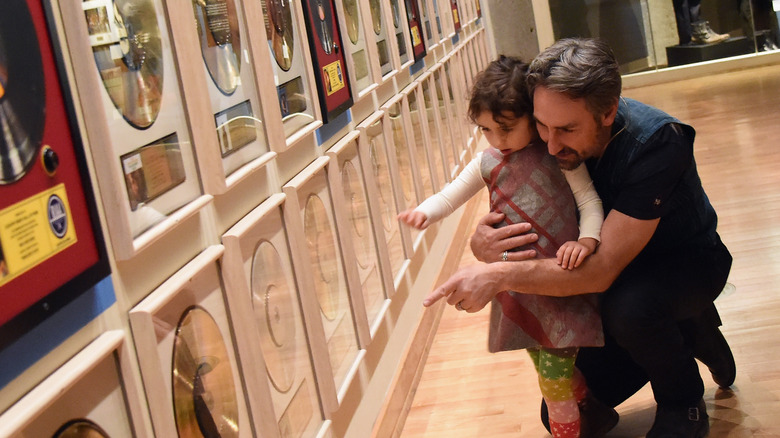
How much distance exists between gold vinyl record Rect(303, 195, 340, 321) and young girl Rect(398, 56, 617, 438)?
22cm

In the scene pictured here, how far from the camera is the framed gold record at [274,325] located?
1690 mm

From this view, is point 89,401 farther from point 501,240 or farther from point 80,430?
point 501,240

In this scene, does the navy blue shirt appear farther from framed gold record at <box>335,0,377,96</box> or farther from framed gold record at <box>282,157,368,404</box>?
framed gold record at <box>335,0,377,96</box>

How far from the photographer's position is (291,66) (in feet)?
7.38

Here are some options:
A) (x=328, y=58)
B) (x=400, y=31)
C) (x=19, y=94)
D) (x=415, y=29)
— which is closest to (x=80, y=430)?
(x=19, y=94)

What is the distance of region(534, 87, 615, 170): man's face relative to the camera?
84.2 inches

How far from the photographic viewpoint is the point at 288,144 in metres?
2.06

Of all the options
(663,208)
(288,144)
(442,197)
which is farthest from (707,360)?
(288,144)

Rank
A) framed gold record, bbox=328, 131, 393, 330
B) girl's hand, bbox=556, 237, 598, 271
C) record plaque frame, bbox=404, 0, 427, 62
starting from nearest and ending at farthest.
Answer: girl's hand, bbox=556, 237, 598, 271, framed gold record, bbox=328, 131, 393, 330, record plaque frame, bbox=404, 0, 427, 62

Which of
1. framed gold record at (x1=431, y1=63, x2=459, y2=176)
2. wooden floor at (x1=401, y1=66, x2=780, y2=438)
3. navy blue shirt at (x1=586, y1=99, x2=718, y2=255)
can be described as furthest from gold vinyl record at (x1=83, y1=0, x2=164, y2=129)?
framed gold record at (x1=431, y1=63, x2=459, y2=176)

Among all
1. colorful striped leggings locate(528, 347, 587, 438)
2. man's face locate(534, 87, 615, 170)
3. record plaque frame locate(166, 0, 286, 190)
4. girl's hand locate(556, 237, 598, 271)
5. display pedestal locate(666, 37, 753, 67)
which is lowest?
colorful striped leggings locate(528, 347, 587, 438)

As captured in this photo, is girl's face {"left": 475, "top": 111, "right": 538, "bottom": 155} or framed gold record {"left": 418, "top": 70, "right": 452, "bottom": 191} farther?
framed gold record {"left": 418, "top": 70, "right": 452, "bottom": 191}

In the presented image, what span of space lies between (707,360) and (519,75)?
1086 millimetres

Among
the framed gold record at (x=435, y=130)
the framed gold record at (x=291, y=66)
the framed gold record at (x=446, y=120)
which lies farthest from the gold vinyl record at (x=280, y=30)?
the framed gold record at (x=446, y=120)
